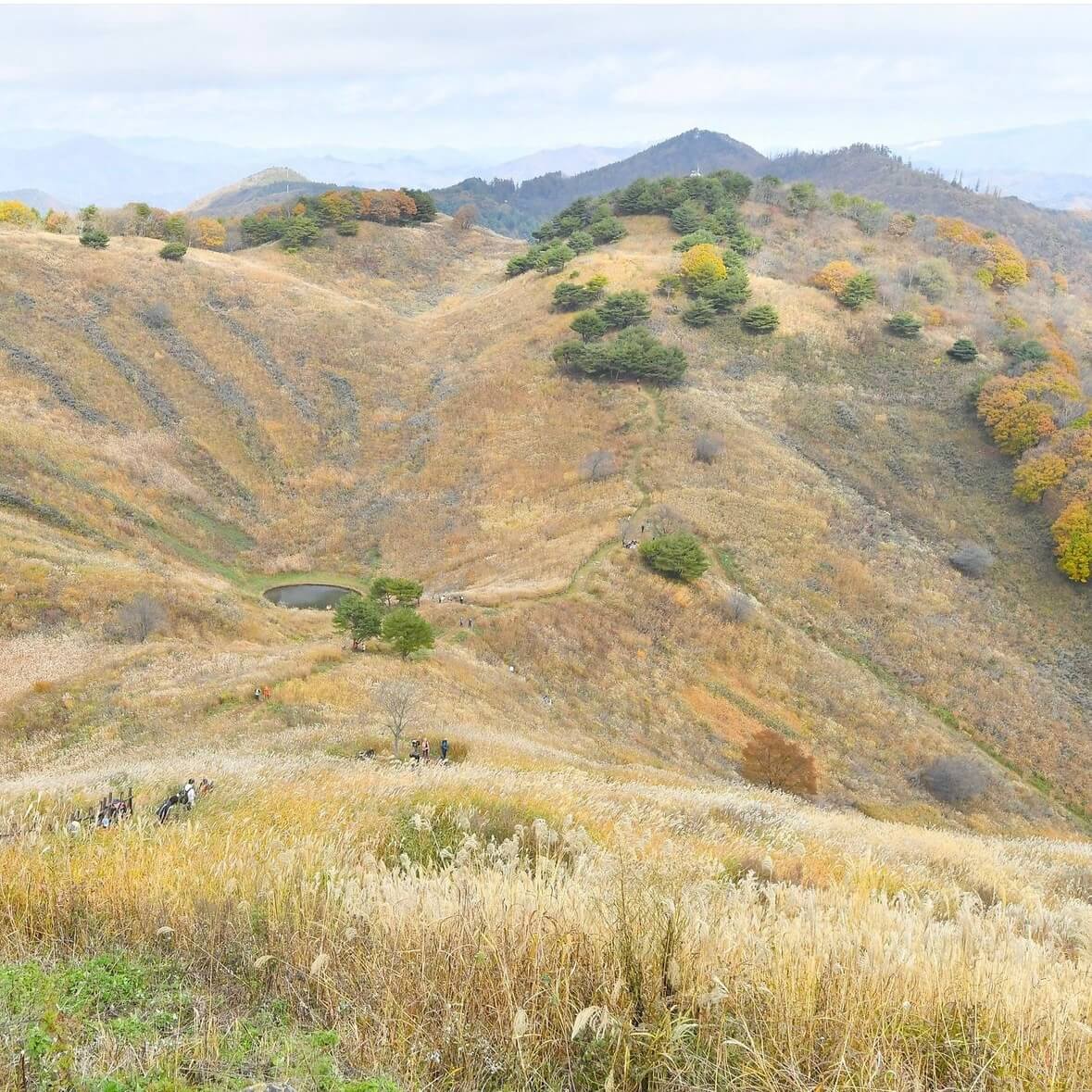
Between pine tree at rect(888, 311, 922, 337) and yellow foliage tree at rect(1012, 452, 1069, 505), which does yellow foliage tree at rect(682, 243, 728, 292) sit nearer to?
pine tree at rect(888, 311, 922, 337)

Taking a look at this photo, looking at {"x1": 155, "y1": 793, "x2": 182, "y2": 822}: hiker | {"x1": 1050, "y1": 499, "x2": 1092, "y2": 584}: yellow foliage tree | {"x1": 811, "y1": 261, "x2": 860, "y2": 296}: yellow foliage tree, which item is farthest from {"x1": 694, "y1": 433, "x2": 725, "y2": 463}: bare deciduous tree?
{"x1": 155, "y1": 793, "x2": 182, "y2": 822}: hiker

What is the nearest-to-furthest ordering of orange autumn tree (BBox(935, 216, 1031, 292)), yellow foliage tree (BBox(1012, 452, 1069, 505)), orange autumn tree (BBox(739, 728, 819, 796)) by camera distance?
1. orange autumn tree (BBox(739, 728, 819, 796))
2. yellow foliage tree (BBox(1012, 452, 1069, 505))
3. orange autumn tree (BBox(935, 216, 1031, 292))

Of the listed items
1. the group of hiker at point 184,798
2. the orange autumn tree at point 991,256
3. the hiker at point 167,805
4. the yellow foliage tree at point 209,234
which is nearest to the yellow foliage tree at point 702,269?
the orange autumn tree at point 991,256

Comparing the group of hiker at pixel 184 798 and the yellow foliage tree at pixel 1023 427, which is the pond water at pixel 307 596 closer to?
the group of hiker at pixel 184 798

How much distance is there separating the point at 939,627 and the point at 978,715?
5.30 metres

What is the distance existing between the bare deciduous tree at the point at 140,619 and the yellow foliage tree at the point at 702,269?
54110 mm

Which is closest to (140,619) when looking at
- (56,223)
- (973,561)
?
(973,561)

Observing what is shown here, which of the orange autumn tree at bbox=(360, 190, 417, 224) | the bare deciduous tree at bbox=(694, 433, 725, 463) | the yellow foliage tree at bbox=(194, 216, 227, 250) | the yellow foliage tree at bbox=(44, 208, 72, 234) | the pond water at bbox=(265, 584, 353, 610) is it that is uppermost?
the orange autumn tree at bbox=(360, 190, 417, 224)

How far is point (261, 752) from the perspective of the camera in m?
13.7

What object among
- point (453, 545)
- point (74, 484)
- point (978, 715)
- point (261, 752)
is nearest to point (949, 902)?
point (261, 752)

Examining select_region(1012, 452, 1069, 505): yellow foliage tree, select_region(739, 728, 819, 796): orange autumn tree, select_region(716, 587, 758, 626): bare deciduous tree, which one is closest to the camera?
select_region(739, 728, 819, 796): orange autumn tree

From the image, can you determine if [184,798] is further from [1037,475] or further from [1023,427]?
[1023,427]

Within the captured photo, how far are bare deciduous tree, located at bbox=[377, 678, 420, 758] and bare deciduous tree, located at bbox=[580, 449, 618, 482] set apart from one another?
25.1 metres

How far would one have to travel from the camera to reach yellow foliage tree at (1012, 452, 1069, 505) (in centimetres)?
4503
